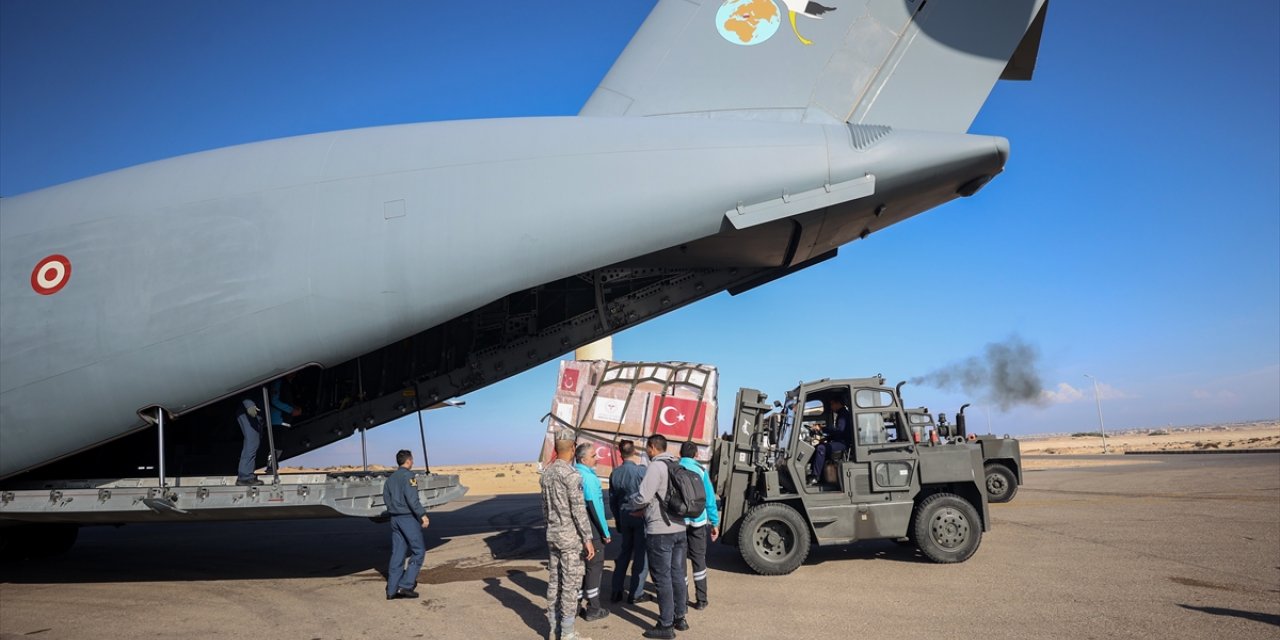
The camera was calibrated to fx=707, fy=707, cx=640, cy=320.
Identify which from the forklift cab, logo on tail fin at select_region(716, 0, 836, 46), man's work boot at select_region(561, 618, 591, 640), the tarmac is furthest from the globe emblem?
man's work boot at select_region(561, 618, 591, 640)

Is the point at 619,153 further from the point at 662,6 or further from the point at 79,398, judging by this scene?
the point at 79,398

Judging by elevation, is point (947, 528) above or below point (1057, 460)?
above

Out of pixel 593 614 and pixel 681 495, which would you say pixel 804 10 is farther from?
Answer: pixel 593 614

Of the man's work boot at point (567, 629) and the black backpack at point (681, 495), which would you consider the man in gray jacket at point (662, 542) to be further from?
the man's work boot at point (567, 629)

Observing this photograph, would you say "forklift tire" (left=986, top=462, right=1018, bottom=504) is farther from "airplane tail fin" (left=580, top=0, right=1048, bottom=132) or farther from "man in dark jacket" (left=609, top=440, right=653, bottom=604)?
"man in dark jacket" (left=609, top=440, right=653, bottom=604)

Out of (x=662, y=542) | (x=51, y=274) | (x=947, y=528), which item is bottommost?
(x=947, y=528)

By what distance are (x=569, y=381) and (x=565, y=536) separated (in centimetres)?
511

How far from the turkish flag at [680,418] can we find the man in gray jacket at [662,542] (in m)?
3.92

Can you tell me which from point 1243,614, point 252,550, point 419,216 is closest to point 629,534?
point 419,216

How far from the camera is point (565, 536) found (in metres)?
4.96

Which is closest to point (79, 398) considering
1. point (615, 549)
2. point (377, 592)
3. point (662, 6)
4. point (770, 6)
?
point (377, 592)

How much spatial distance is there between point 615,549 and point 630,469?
10.7ft

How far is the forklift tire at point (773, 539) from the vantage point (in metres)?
7.32

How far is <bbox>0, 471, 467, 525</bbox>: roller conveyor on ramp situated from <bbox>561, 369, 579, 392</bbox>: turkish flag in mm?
3082
